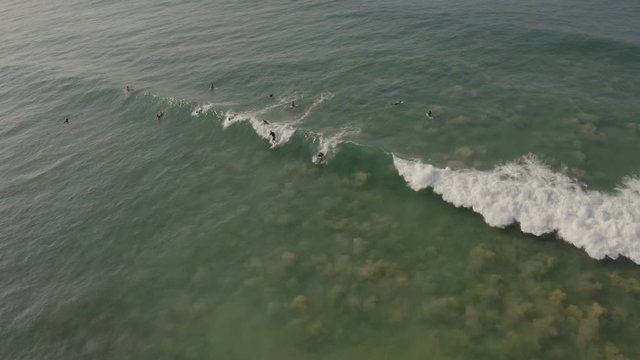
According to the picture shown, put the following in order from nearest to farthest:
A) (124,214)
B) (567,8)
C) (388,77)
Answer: (124,214) < (388,77) < (567,8)

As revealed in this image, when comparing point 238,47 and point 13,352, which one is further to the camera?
point 238,47

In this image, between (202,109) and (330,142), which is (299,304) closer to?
(330,142)

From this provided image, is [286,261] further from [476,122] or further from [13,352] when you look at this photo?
[476,122]

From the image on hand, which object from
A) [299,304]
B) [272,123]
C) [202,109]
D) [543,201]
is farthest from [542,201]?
[202,109]

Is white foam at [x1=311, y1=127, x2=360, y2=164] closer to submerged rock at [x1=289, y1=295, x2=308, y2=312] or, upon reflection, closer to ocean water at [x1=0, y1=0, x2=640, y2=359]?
ocean water at [x1=0, y1=0, x2=640, y2=359]

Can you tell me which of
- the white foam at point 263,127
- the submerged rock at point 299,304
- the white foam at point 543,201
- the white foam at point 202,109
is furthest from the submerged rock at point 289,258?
the white foam at point 202,109

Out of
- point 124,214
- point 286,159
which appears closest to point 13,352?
point 124,214
